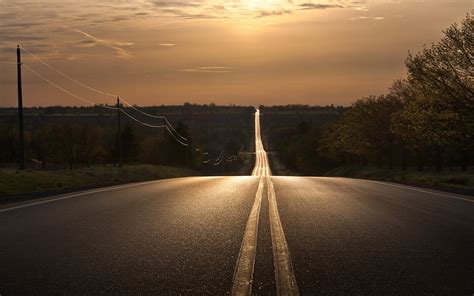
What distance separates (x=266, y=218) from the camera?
989 cm

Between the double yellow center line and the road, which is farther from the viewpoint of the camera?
the road

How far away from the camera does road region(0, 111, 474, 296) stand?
5.15 meters

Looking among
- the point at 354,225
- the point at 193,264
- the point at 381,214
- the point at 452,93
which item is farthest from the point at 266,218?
the point at 452,93

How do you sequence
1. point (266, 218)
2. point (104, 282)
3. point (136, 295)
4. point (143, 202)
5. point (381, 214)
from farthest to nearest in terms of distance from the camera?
1. point (143, 202)
2. point (381, 214)
3. point (266, 218)
4. point (104, 282)
5. point (136, 295)

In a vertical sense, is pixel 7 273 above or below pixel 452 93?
below

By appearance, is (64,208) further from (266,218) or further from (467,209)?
(467,209)

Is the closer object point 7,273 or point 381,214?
point 7,273

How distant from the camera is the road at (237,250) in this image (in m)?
5.15

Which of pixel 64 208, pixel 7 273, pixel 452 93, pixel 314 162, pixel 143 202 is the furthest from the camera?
pixel 314 162

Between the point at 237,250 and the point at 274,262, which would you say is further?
the point at 237,250

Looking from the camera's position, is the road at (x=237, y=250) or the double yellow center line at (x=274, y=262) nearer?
the double yellow center line at (x=274, y=262)

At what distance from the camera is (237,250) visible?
266 inches

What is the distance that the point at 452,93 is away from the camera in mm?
35344

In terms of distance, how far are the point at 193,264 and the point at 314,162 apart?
106891 millimetres
